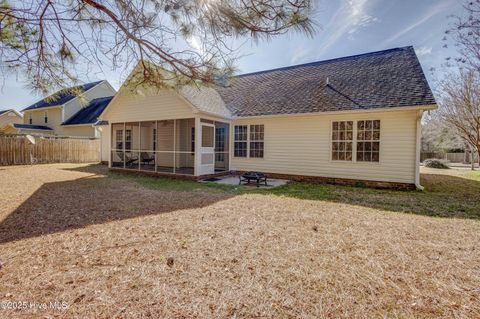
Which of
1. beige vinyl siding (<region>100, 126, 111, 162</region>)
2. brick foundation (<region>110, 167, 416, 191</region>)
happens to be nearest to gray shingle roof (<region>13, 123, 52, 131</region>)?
beige vinyl siding (<region>100, 126, 111, 162</region>)

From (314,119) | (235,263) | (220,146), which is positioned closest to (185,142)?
(220,146)

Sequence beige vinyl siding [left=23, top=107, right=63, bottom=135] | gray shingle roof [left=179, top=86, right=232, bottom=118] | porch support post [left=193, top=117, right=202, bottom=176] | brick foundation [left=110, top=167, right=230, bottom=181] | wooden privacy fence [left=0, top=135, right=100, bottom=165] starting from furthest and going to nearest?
beige vinyl siding [left=23, top=107, right=63, bottom=135]
wooden privacy fence [left=0, top=135, right=100, bottom=165]
brick foundation [left=110, top=167, right=230, bottom=181]
gray shingle roof [left=179, top=86, right=232, bottom=118]
porch support post [left=193, top=117, right=202, bottom=176]

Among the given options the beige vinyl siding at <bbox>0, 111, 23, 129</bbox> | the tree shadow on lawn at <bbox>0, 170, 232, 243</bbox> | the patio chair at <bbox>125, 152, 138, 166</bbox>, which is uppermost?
the beige vinyl siding at <bbox>0, 111, 23, 129</bbox>

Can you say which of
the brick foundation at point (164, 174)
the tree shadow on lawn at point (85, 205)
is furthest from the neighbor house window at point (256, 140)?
the tree shadow on lawn at point (85, 205)

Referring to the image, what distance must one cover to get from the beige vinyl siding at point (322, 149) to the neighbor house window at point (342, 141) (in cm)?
19

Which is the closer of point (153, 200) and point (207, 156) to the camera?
point (153, 200)

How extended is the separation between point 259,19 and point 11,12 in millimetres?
4140

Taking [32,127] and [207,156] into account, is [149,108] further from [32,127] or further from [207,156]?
[32,127]

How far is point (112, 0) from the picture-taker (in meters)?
3.88

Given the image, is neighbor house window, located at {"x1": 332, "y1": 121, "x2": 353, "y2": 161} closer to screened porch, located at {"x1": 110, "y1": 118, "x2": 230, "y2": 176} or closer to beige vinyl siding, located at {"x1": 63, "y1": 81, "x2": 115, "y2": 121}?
screened porch, located at {"x1": 110, "y1": 118, "x2": 230, "y2": 176}

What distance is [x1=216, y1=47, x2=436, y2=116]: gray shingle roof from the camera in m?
9.41

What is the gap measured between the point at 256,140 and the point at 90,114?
19.6 metres

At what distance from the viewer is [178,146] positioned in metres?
14.6

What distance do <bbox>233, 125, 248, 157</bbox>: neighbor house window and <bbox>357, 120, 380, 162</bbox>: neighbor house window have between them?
203 inches
